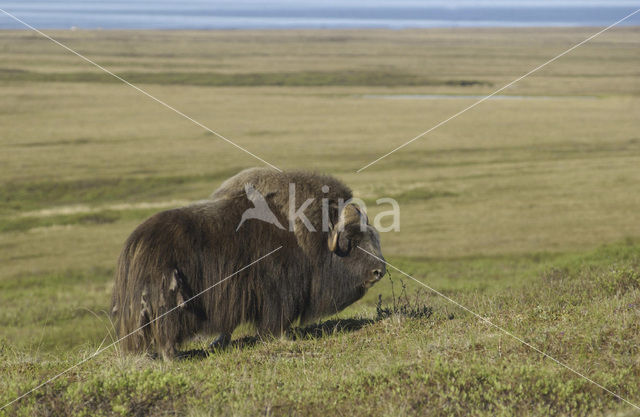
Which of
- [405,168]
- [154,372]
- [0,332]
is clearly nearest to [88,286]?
[0,332]

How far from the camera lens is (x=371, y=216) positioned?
28.2m

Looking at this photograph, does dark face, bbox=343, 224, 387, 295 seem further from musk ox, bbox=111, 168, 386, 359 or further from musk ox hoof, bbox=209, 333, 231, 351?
musk ox hoof, bbox=209, 333, 231, 351

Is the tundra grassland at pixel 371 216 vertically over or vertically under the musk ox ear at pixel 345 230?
under

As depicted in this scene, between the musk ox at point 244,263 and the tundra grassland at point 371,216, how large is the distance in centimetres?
36

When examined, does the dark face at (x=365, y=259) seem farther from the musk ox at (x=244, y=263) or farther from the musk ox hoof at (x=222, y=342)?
the musk ox hoof at (x=222, y=342)

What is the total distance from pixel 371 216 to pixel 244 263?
2118 cm

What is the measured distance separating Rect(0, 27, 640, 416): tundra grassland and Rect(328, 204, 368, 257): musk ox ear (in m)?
0.86

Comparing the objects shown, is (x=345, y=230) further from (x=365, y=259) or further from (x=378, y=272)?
(x=378, y=272)

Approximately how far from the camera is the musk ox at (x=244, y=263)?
6.83 meters

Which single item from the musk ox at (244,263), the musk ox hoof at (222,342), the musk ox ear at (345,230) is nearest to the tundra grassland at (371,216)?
the musk ox hoof at (222,342)

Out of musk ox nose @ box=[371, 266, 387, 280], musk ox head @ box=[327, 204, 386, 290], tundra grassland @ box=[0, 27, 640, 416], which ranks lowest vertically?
tundra grassland @ box=[0, 27, 640, 416]

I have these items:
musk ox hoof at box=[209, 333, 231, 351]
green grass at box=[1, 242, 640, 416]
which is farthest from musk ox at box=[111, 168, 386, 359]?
green grass at box=[1, 242, 640, 416]

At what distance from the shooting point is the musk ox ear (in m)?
7.65

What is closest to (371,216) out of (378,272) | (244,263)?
(378,272)
